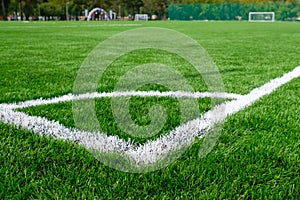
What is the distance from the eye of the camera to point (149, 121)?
7.74 feet

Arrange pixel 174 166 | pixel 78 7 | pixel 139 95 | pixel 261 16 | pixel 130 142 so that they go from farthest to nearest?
pixel 78 7, pixel 261 16, pixel 139 95, pixel 130 142, pixel 174 166

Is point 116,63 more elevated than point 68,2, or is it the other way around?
point 68,2

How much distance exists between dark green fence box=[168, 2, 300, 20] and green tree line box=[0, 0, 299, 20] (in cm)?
2095

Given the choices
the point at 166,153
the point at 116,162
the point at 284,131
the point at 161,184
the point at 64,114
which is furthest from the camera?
the point at 64,114

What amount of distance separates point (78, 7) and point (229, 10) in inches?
1377

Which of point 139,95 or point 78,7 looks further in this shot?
point 78,7

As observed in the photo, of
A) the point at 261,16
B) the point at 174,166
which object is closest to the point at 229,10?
the point at 261,16

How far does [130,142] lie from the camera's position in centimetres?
198

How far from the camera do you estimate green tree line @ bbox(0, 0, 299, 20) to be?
227 ft

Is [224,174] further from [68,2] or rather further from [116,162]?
[68,2]

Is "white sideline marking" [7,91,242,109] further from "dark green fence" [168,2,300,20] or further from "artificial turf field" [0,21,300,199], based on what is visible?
"dark green fence" [168,2,300,20]

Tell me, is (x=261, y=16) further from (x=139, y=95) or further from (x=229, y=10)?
(x=139, y=95)

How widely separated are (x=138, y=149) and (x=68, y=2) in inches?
3138

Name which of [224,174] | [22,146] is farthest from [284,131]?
[22,146]
